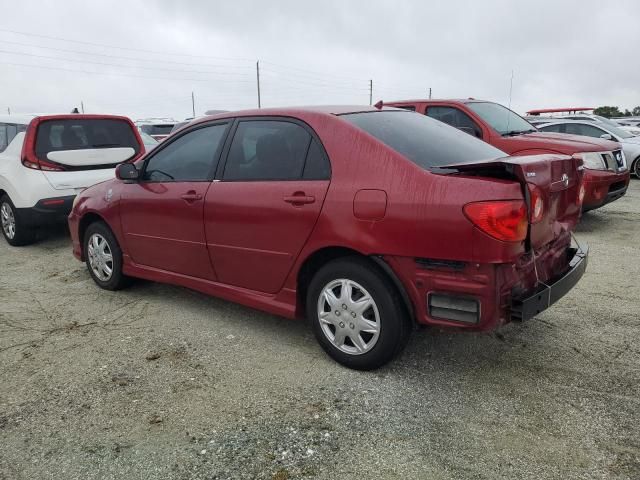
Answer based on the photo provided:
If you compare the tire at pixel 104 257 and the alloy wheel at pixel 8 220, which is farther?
the alloy wheel at pixel 8 220

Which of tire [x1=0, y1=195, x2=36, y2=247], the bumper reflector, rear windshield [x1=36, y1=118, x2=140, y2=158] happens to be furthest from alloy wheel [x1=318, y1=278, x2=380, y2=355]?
tire [x1=0, y1=195, x2=36, y2=247]

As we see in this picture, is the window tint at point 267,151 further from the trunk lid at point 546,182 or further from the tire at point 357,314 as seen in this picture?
the trunk lid at point 546,182

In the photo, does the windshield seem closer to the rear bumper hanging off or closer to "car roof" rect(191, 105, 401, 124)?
"car roof" rect(191, 105, 401, 124)

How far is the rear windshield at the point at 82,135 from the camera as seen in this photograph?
22.0ft

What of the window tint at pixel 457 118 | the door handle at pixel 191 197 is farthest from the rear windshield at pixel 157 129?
the door handle at pixel 191 197

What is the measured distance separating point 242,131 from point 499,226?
6.52 ft

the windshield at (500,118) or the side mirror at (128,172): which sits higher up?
the windshield at (500,118)

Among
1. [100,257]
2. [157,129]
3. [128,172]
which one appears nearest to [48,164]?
[100,257]

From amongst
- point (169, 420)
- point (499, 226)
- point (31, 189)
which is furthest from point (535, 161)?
point (31, 189)

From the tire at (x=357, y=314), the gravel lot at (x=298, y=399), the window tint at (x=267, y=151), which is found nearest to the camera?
the gravel lot at (x=298, y=399)

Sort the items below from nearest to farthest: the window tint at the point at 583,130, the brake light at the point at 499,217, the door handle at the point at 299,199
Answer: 1. the brake light at the point at 499,217
2. the door handle at the point at 299,199
3. the window tint at the point at 583,130

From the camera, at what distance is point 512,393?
9.95 ft

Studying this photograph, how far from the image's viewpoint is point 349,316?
320 cm

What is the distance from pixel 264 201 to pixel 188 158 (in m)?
1.02
